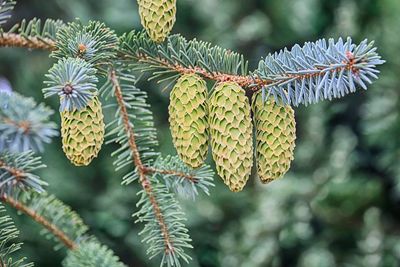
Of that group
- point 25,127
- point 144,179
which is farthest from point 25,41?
point 25,127

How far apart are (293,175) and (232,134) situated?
1.04 meters

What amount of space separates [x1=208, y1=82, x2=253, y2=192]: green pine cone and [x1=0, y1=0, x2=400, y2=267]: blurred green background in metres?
0.83

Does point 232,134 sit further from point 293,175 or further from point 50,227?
point 293,175

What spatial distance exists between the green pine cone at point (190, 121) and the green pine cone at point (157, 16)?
0.14 feet

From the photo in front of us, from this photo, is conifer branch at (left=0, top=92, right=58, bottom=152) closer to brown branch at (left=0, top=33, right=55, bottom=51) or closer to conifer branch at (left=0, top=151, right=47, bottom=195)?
conifer branch at (left=0, top=151, right=47, bottom=195)

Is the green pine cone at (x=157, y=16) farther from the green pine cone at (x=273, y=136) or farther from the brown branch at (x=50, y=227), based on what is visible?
the brown branch at (x=50, y=227)

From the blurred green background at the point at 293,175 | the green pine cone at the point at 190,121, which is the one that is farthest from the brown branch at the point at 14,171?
the blurred green background at the point at 293,175

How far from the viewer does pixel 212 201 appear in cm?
153

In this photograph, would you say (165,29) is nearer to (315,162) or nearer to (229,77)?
(229,77)

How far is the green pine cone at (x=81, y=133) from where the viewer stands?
54 centimetres

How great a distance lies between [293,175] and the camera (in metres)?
1.56

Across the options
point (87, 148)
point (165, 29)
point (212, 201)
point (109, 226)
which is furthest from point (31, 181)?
point (212, 201)

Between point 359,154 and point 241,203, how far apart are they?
27 cm

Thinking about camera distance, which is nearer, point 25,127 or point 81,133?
point 25,127
